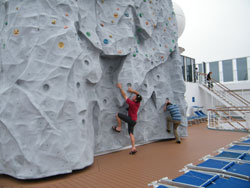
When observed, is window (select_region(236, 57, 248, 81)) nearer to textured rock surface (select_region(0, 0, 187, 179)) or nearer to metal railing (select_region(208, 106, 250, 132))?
metal railing (select_region(208, 106, 250, 132))

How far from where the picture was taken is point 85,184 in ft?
12.2

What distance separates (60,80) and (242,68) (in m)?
17.9

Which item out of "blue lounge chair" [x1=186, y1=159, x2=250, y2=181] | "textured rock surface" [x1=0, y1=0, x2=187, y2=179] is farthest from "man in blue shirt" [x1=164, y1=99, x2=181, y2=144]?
"blue lounge chair" [x1=186, y1=159, x2=250, y2=181]

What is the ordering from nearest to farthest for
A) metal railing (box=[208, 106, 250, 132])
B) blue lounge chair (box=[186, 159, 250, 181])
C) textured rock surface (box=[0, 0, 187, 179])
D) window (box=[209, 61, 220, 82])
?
blue lounge chair (box=[186, 159, 250, 181]), textured rock surface (box=[0, 0, 187, 179]), metal railing (box=[208, 106, 250, 132]), window (box=[209, 61, 220, 82])

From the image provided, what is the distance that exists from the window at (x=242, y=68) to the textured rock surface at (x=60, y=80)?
15124mm

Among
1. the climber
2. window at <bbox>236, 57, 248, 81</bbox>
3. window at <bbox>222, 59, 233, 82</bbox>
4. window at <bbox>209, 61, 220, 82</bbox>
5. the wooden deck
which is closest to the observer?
the wooden deck

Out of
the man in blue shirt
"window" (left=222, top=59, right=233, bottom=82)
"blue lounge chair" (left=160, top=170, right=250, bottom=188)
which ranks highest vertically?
"window" (left=222, top=59, right=233, bottom=82)

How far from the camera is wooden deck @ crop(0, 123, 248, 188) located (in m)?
3.74

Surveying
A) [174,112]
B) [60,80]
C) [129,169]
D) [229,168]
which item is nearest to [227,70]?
[174,112]

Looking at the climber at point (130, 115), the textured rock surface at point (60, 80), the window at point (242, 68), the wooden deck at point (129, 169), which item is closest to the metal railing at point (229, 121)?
the wooden deck at point (129, 169)

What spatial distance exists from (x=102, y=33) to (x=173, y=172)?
3759mm

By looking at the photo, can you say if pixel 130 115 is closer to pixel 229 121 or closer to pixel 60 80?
pixel 60 80

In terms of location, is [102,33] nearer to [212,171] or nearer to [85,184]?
[85,184]

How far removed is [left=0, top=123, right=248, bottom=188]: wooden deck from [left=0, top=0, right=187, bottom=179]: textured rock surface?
17 centimetres
